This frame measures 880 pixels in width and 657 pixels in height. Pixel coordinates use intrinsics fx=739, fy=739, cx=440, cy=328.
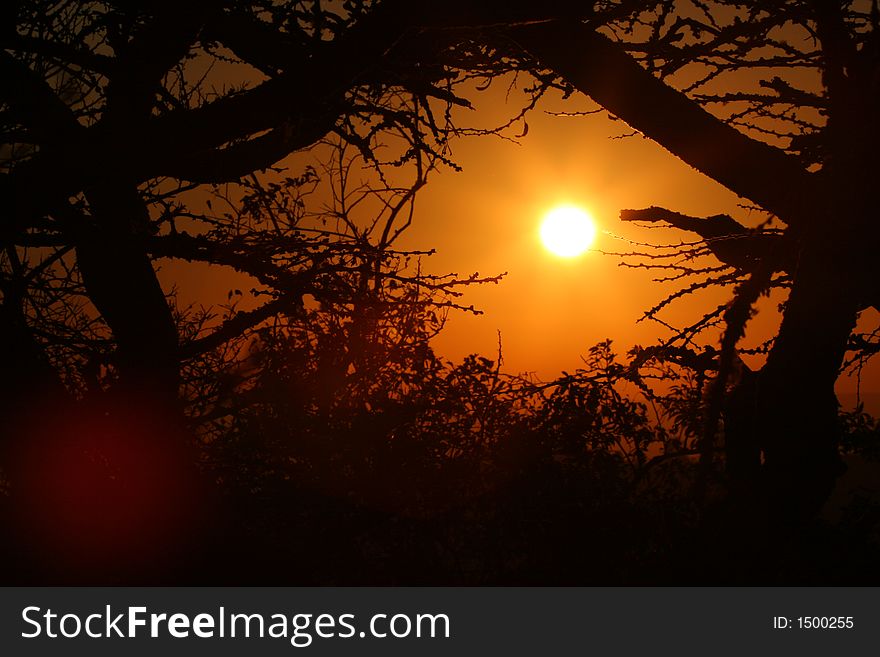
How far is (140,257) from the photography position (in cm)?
464

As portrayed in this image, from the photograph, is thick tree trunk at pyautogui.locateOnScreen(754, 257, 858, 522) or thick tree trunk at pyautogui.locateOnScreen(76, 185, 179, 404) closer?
thick tree trunk at pyautogui.locateOnScreen(754, 257, 858, 522)

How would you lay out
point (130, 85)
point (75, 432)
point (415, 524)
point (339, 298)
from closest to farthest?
point (130, 85) → point (75, 432) → point (339, 298) → point (415, 524)

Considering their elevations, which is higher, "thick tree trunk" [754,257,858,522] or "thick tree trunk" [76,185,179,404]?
"thick tree trunk" [76,185,179,404]

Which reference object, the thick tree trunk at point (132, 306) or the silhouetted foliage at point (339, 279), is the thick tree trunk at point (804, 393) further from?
the thick tree trunk at point (132, 306)

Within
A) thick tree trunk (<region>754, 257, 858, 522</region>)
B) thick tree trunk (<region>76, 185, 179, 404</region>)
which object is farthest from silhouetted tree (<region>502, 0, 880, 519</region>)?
thick tree trunk (<region>76, 185, 179, 404</region>)

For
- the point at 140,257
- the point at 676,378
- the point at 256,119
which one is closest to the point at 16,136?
the point at 140,257

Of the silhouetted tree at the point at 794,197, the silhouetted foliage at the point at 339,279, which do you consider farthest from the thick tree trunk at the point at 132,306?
the silhouetted tree at the point at 794,197

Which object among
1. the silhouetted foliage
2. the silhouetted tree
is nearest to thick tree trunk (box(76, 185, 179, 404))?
the silhouetted foliage

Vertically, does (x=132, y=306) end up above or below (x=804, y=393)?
above

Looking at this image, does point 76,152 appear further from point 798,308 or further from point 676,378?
point 676,378

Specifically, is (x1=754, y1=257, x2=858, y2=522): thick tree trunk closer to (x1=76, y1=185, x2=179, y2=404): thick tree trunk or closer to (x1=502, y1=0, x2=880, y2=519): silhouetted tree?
(x1=502, y1=0, x2=880, y2=519): silhouetted tree

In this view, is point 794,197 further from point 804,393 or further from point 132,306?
point 132,306

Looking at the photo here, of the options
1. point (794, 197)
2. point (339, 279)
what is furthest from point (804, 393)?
point (339, 279)

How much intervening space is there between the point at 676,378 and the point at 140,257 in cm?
540
